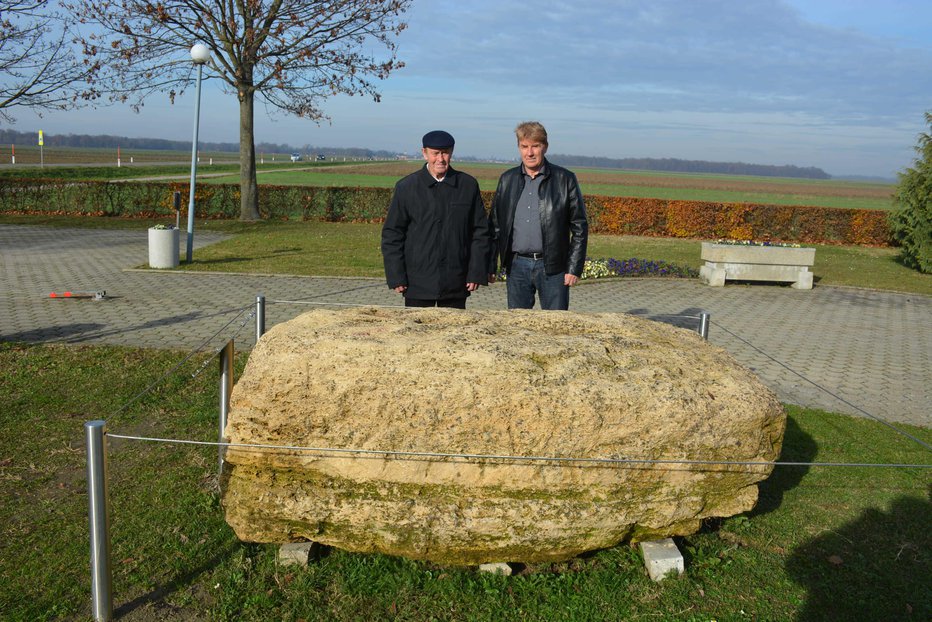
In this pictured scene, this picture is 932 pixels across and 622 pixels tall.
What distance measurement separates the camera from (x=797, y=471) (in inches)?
209

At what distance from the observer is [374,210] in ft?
82.9

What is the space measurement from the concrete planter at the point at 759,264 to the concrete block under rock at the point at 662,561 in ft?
35.8

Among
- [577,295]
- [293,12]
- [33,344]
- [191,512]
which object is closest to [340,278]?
[577,295]

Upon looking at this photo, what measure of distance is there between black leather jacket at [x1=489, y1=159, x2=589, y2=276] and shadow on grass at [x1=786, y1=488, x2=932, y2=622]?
7.90 feet

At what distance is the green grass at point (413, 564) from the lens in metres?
3.48

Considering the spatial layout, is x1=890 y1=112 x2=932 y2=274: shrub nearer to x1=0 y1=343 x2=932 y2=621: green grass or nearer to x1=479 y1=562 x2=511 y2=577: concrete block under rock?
x1=0 y1=343 x2=932 y2=621: green grass

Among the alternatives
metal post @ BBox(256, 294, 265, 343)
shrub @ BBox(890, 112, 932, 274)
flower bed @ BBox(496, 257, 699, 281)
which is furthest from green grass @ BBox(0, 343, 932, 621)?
shrub @ BBox(890, 112, 932, 274)

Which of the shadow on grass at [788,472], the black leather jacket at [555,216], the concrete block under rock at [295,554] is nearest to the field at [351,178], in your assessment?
the shadow on grass at [788,472]

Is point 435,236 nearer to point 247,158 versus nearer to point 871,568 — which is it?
point 871,568

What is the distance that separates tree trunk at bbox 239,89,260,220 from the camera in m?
21.4

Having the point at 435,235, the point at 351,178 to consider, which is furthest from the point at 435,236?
the point at 351,178

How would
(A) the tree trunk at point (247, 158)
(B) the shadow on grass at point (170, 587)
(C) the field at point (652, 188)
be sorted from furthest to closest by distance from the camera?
(C) the field at point (652, 188) < (A) the tree trunk at point (247, 158) < (B) the shadow on grass at point (170, 587)

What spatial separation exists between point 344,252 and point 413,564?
1318 cm

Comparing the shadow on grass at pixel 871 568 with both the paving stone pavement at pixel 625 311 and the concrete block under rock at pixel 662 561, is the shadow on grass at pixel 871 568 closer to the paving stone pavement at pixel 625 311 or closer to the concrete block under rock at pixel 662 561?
the concrete block under rock at pixel 662 561
